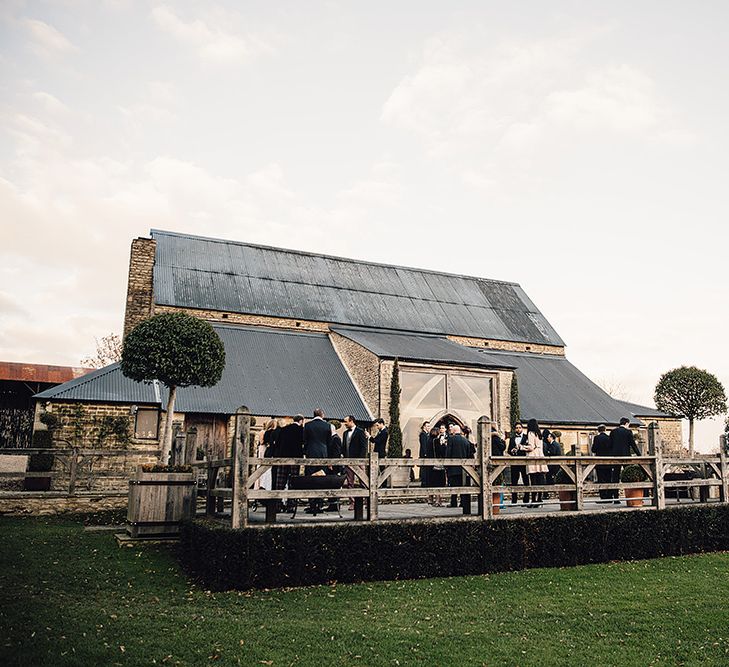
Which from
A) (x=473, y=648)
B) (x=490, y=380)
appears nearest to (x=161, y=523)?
(x=473, y=648)

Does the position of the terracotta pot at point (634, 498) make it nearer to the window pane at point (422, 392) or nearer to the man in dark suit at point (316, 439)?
the man in dark suit at point (316, 439)

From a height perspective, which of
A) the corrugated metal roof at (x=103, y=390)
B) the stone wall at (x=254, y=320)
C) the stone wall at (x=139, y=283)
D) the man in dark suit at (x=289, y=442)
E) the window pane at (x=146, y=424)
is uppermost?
the stone wall at (x=139, y=283)

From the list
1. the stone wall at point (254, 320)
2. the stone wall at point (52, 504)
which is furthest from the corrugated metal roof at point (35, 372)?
the stone wall at point (52, 504)

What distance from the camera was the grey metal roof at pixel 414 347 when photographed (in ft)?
79.5

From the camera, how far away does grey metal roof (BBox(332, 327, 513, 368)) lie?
2423 cm

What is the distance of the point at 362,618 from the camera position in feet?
24.8

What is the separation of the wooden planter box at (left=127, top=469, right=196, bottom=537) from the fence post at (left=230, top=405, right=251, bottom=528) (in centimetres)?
307

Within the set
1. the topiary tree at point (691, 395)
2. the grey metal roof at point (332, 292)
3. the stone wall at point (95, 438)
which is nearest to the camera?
the stone wall at point (95, 438)

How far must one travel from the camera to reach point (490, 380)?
2516cm

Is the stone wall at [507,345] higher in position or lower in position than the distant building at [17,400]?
higher

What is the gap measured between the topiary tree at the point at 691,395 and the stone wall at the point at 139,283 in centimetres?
2449

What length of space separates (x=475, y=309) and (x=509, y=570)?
24480 millimetres

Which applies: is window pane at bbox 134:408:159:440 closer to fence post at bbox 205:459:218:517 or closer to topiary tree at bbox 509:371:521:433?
fence post at bbox 205:459:218:517

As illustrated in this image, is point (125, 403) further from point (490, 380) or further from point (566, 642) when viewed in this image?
point (566, 642)
